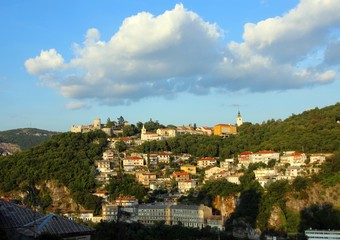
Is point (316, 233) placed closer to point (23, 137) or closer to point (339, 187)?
point (339, 187)

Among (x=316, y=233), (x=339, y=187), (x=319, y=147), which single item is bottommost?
(x=316, y=233)

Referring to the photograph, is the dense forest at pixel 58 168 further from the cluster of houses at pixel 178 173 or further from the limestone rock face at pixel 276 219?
the limestone rock face at pixel 276 219

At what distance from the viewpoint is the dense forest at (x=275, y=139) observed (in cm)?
5206

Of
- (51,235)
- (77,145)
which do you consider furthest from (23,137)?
(51,235)

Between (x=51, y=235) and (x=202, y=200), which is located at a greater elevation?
(x=51, y=235)

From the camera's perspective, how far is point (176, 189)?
52.6 meters

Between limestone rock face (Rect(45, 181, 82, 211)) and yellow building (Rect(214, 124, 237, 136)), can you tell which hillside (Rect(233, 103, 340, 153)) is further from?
limestone rock face (Rect(45, 181, 82, 211))

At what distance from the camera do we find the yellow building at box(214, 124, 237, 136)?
73594 millimetres

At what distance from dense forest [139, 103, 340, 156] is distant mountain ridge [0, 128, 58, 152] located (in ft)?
193

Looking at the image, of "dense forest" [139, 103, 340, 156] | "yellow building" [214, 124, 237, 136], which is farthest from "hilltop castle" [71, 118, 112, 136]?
"yellow building" [214, 124, 237, 136]

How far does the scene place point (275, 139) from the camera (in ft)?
190

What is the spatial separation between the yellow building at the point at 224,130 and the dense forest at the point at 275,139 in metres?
1.12

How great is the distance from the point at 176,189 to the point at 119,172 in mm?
8524

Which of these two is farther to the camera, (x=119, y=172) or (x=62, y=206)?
(x=119, y=172)
